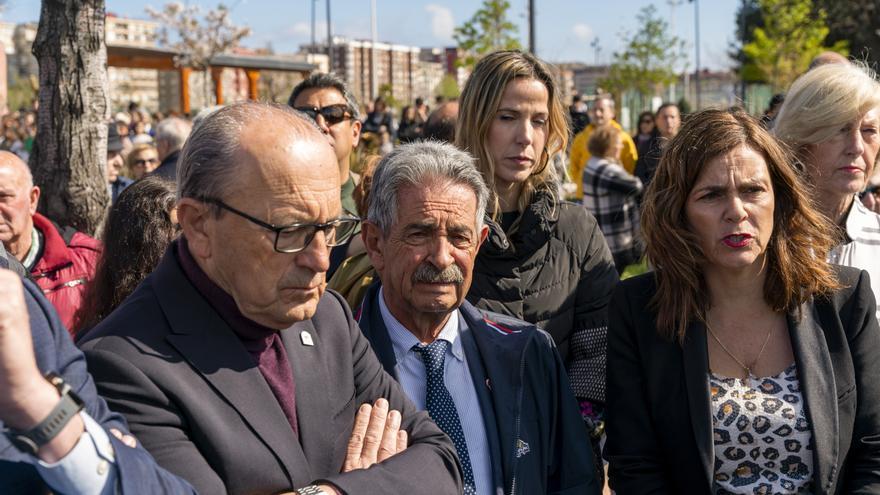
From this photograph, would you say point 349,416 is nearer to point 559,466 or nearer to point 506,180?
point 559,466

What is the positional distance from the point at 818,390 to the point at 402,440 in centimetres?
142

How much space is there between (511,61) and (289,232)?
1922mm

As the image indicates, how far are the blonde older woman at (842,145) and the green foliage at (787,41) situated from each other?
100ft

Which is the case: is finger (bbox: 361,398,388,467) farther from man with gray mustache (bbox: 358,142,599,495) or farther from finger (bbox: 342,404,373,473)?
man with gray mustache (bbox: 358,142,599,495)

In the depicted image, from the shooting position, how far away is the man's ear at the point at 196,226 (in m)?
2.04

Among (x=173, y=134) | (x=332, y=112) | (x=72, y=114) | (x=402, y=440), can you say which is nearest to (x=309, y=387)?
(x=402, y=440)

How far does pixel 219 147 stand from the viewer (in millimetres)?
2018

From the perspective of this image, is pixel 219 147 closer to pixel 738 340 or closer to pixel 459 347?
pixel 459 347

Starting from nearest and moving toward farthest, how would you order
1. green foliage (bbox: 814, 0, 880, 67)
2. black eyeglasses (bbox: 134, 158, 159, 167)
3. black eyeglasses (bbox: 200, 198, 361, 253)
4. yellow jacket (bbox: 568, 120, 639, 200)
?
black eyeglasses (bbox: 200, 198, 361, 253)
black eyeglasses (bbox: 134, 158, 159, 167)
yellow jacket (bbox: 568, 120, 639, 200)
green foliage (bbox: 814, 0, 880, 67)

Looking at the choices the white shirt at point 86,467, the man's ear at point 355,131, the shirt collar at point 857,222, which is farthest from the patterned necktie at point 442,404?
the man's ear at point 355,131

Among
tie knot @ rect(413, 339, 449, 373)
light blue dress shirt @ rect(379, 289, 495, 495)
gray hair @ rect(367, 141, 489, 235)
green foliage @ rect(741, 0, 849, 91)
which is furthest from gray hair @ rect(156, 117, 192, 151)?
green foliage @ rect(741, 0, 849, 91)

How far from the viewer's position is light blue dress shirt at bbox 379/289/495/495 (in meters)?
2.78

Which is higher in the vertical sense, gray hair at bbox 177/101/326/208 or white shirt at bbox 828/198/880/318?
gray hair at bbox 177/101/326/208

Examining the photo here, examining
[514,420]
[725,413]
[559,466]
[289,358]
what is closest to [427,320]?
[514,420]
